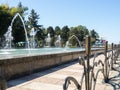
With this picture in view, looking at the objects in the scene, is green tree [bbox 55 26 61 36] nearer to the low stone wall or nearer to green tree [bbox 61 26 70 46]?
green tree [bbox 61 26 70 46]

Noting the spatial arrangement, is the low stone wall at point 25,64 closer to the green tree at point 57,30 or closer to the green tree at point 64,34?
the green tree at point 64,34

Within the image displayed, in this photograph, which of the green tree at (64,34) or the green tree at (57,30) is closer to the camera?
the green tree at (64,34)

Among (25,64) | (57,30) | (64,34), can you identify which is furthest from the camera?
(57,30)

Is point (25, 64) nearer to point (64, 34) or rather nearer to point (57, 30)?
point (64, 34)

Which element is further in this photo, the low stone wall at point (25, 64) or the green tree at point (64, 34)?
the green tree at point (64, 34)

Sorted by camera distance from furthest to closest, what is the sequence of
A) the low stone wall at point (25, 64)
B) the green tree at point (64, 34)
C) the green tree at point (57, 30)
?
the green tree at point (57, 30) < the green tree at point (64, 34) < the low stone wall at point (25, 64)

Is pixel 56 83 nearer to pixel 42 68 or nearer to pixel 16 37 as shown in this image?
pixel 42 68

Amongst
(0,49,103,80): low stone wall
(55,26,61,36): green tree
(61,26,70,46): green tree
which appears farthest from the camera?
(55,26,61,36): green tree

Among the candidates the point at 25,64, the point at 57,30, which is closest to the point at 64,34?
the point at 57,30

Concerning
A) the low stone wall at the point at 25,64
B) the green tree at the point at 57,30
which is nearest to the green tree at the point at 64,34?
the green tree at the point at 57,30

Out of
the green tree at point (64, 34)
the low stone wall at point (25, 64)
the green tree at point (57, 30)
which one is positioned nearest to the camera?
the low stone wall at point (25, 64)

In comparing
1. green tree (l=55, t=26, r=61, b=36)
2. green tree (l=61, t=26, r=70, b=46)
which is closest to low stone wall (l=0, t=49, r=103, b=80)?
green tree (l=61, t=26, r=70, b=46)

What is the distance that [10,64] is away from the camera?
705 cm

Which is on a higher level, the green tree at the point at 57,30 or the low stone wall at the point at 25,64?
the green tree at the point at 57,30
